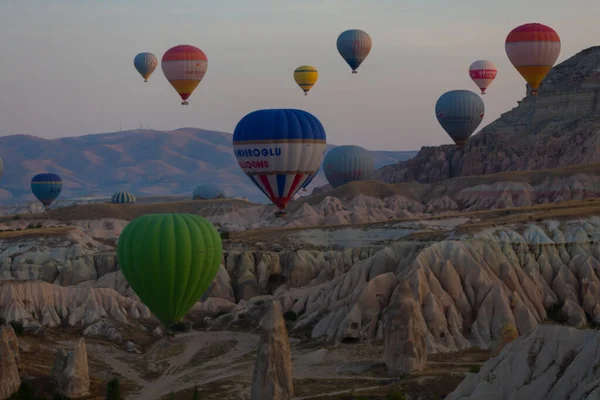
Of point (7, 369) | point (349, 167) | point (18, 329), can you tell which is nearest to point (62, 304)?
point (18, 329)

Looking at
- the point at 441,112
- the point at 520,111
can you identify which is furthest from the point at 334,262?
the point at 520,111

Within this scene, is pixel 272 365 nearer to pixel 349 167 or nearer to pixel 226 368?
pixel 226 368

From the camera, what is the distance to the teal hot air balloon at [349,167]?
516ft

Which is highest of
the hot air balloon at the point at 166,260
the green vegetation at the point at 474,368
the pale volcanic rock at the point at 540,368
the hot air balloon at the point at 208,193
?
the hot air balloon at the point at 208,193

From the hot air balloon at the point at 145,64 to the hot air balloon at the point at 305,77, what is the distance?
20.3 meters

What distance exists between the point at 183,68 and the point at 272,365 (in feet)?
247

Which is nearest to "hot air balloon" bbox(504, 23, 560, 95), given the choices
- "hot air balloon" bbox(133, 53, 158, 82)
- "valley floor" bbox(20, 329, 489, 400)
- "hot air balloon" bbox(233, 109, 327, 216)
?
"hot air balloon" bbox(233, 109, 327, 216)

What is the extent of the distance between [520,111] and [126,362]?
12157cm

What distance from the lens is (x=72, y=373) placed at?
60.1 meters

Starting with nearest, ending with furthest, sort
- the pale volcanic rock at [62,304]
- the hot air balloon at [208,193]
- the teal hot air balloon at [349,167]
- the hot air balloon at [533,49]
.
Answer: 1. the pale volcanic rock at [62,304]
2. the hot air balloon at [533,49]
3. the teal hot air balloon at [349,167]
4. the hot air balloon at [208,193]

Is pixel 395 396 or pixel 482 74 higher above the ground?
pixel 482 74

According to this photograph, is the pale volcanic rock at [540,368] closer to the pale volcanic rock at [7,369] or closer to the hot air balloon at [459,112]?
the pale volcanic rock at [7,369]

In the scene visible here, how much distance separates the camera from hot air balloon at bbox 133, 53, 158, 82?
170000 millimetres

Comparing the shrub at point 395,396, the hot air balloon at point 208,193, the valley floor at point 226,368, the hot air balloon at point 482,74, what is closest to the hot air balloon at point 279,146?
the valley floor at point 226,368
